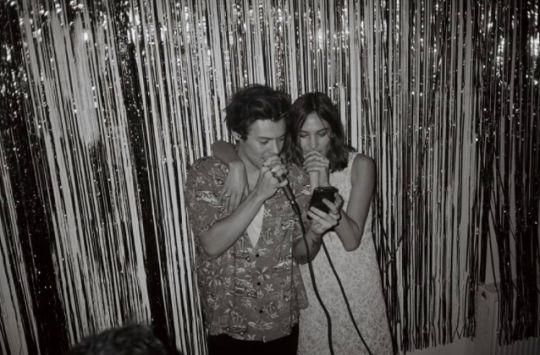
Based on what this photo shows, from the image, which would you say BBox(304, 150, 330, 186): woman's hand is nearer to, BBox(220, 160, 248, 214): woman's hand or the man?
the man

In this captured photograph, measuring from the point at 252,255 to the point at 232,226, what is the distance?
169 millimetres

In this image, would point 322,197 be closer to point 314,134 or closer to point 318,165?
point 318,165

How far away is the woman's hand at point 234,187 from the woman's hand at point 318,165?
24 cm

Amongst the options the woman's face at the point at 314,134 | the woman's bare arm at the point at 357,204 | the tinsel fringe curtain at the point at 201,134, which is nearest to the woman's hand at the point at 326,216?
the woman's bare arm at the point at 357,204

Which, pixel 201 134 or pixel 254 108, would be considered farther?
pixel 201 134

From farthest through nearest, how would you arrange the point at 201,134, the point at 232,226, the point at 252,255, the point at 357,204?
the point at 201,134, the point at 357,204, the point at 252,255, the point at 232,226

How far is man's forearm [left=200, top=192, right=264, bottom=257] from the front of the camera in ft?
3.77

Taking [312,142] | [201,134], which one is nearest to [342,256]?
[312,142]

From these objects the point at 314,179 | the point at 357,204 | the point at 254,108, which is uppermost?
the point at 254,108

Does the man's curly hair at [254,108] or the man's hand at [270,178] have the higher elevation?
the man's curly hair at [254,108]

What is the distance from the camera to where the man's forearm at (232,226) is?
1.15m

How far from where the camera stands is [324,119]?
1433 millimetres

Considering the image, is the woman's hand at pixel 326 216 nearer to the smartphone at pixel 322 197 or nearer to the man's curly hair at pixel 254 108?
the smartphone at pixel 322 197

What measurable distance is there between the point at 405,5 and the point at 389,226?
1048 millimetres
